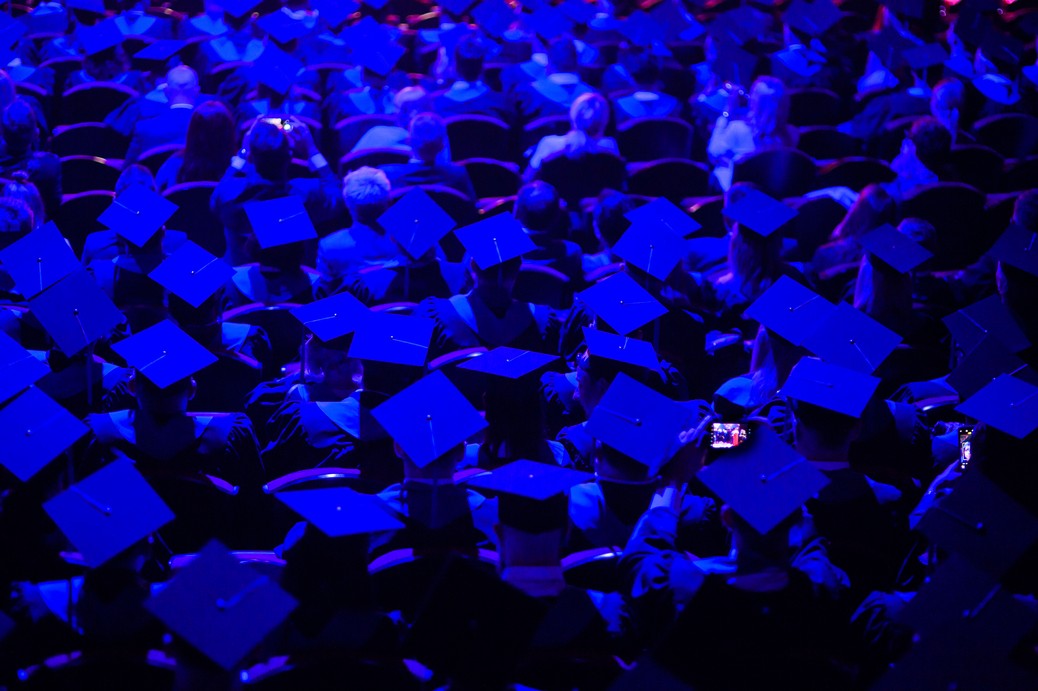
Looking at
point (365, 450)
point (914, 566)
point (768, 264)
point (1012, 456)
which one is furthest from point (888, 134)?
point (365, 450)

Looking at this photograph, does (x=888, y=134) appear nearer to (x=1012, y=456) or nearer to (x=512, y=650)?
(x=1012, y=456)

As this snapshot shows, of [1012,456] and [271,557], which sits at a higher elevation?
[1012,456]

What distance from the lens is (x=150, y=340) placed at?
140 inches

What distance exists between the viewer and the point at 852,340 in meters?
3.88

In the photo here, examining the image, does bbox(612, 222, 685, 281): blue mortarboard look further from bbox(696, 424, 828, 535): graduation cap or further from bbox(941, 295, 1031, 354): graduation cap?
bbox(696, 424, 828, 535): graduation cap

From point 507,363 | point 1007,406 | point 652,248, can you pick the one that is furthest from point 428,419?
point 1007,406

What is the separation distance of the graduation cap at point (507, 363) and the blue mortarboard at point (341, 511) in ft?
2.39

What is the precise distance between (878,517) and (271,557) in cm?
181

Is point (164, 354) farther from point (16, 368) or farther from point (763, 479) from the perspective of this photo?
point (763, 479)

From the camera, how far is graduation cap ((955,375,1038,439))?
11.0ft

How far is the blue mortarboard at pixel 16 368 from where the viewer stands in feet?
11.0

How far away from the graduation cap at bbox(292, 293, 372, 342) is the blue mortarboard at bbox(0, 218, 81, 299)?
898mm

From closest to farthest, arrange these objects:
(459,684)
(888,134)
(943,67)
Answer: (459,684) < (888,134) < (943,67)

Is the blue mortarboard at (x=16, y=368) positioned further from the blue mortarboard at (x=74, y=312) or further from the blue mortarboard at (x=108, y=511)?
the blue mortarboard at (x=108, y=511)
